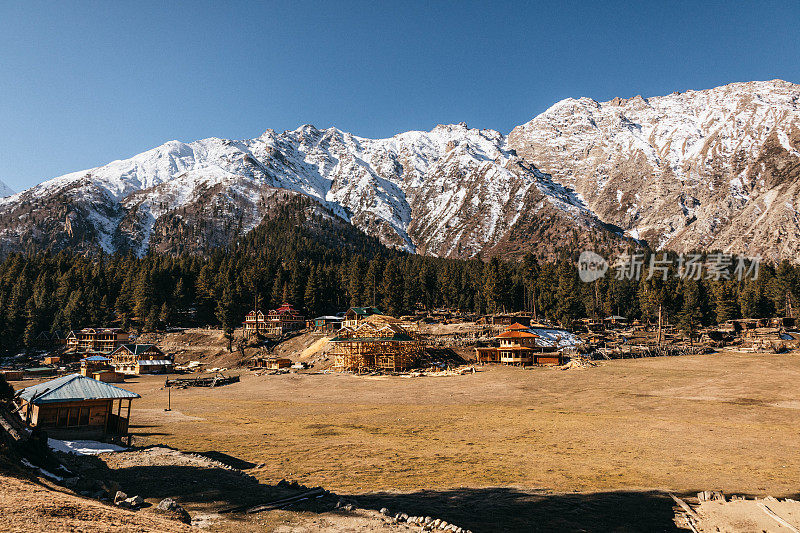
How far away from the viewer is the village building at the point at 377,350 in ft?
269

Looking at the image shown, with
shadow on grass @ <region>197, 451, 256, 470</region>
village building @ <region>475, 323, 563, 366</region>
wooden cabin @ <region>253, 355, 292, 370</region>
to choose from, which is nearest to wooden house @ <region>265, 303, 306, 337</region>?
wooden cabin @ <region>253, 355, 292, 370</region>

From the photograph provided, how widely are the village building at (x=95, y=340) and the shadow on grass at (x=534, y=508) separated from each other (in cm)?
11310

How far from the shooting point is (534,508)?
61.3ft

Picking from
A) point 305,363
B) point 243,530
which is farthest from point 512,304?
point 243,530

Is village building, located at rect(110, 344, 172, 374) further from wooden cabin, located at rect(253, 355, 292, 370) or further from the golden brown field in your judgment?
the golden brown field

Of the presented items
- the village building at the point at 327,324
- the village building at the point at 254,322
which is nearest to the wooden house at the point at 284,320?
the village building at the point at 254,322

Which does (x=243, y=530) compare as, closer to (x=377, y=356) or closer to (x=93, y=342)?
(x=377, y=356)

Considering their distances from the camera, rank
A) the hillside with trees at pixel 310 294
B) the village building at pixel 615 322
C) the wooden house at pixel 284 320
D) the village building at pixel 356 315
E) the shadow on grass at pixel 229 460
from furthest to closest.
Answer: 1. the village building at pixel 615 322
2. the hillside with trees at pixel 310 294
3. the wooden house at pixel 284 320
4. the village building at pixel 356 315
5. the shadow on grass at pixel 229 460

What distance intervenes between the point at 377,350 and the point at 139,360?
4805 cm

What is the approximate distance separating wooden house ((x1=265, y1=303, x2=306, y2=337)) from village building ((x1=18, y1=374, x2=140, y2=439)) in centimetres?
7978

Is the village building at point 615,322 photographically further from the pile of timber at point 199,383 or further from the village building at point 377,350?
the pile of timber at point 199,383

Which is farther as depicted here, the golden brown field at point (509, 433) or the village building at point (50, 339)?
the village building at point (50, 339)

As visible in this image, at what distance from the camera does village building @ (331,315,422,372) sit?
8188cm

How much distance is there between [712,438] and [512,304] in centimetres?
9289
